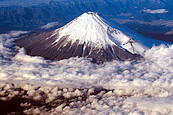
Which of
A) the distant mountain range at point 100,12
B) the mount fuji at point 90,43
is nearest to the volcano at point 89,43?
the mount fuji at point 90,43

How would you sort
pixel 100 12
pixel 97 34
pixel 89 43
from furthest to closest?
pixel 100 12 → pixel 97 34 → pixel 89 43

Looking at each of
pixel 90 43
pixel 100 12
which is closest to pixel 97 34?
pixel 90 43

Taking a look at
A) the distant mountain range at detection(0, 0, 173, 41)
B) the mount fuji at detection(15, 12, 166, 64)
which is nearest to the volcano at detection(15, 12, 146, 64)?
the mount fuji at detection(15, 12, 166, 64)

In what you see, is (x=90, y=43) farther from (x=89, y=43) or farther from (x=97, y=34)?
(x=97, y=34)

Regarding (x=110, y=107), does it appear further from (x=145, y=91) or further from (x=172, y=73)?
(x=172, y=73)

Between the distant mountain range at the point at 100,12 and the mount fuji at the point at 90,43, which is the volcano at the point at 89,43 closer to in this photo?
the mount fuji at the point at 90,43

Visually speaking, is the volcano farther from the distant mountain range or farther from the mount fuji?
the distant mountain range
